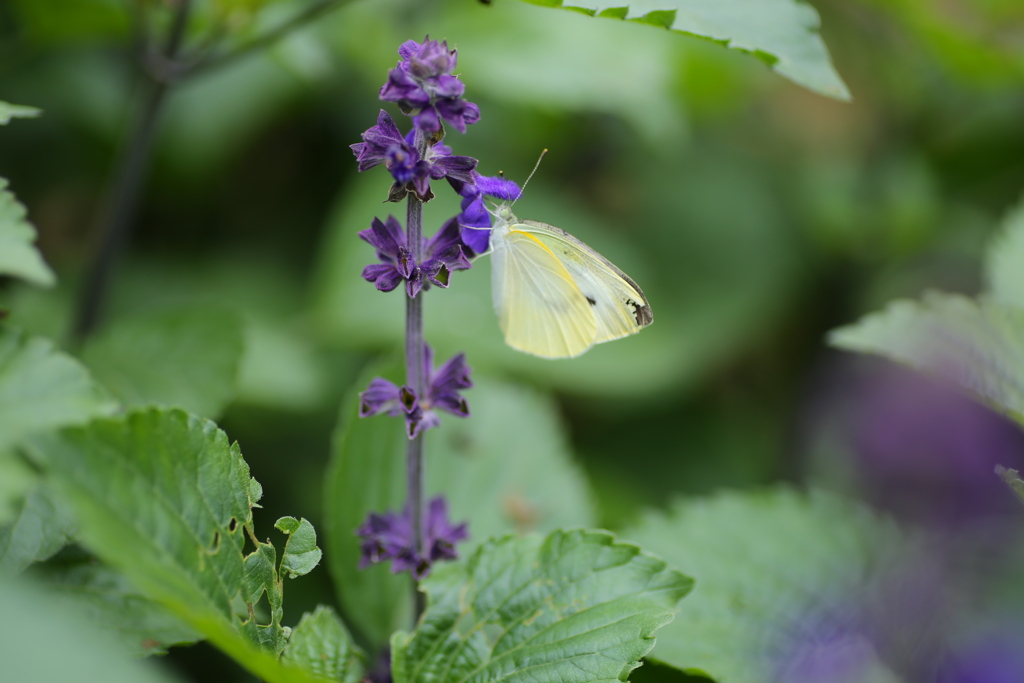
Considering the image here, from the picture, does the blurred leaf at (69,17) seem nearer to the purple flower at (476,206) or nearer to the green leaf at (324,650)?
the purple flower at (476,206)

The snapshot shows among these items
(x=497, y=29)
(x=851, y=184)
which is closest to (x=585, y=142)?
(x=497, y=29)

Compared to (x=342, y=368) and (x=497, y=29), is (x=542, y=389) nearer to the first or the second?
(x=342, y=368)

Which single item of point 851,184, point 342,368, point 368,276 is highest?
point 368,276

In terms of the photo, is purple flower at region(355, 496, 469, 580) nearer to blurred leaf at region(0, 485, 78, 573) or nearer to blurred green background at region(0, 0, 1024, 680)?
blurred leaf at region(0, 485, 78, 573)

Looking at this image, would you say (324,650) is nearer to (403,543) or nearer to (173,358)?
(403,543)

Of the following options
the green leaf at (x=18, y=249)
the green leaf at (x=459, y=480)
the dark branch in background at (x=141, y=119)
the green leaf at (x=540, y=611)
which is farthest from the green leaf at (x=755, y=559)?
the dark branch in background at (x=141, y=119)

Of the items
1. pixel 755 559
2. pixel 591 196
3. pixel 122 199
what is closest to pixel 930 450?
pixel 755 559
